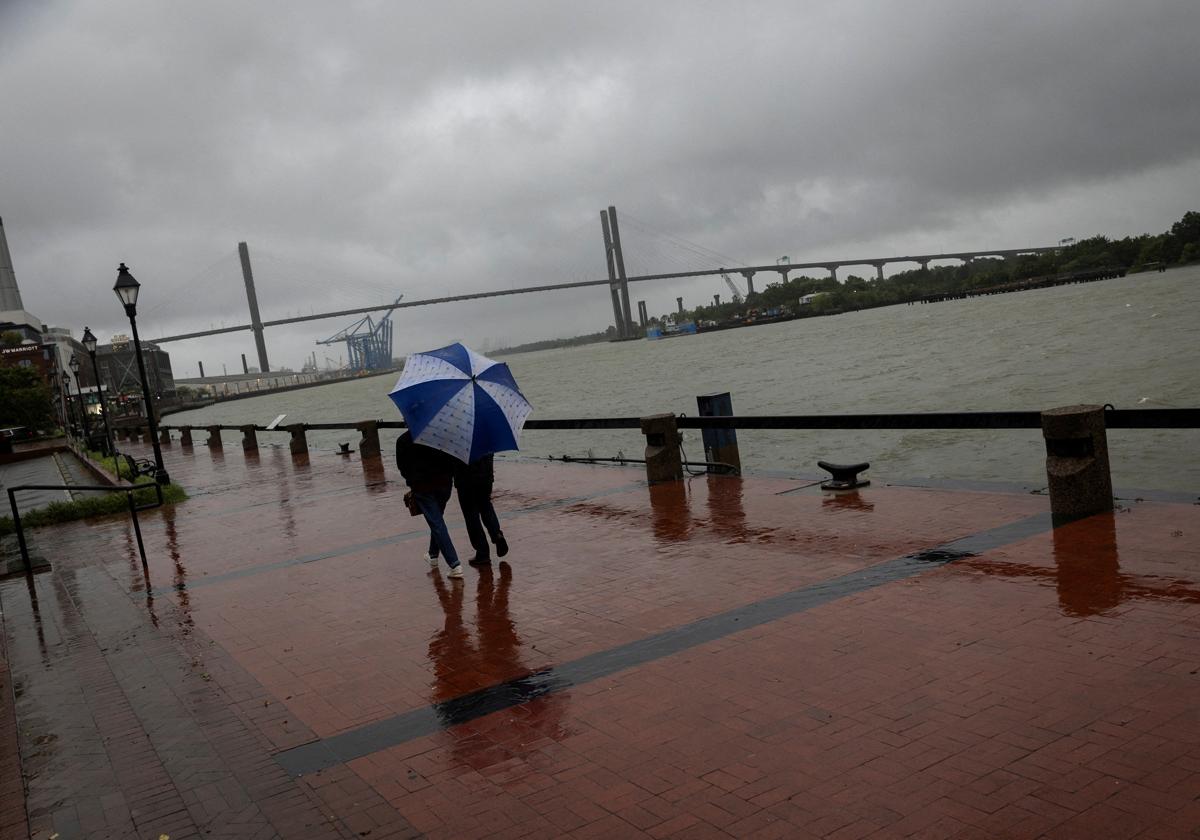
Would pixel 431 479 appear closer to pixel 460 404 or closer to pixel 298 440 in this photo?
pixel 460 404

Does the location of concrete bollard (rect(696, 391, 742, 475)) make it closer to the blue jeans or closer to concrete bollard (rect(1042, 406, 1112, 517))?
the blue jeans

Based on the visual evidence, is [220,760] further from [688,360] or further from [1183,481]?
[688,360]

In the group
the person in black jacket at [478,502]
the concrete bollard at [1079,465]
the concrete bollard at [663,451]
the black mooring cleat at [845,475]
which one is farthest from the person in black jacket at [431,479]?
the concrete bollard at [1079,465]

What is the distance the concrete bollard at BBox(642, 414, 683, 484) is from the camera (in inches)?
478

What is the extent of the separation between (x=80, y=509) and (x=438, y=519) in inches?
402

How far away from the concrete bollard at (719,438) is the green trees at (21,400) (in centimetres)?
5827

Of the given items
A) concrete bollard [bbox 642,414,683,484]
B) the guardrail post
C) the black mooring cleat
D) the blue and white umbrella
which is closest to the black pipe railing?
concrete bollard [bbox 642,414,683,484]

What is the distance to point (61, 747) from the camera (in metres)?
5.29

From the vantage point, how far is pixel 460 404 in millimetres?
7926

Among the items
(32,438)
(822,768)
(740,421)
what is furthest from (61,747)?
(32,438)

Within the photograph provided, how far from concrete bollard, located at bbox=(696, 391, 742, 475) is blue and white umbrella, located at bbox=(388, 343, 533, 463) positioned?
4782mm

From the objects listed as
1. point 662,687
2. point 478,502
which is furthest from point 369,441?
point 662,687

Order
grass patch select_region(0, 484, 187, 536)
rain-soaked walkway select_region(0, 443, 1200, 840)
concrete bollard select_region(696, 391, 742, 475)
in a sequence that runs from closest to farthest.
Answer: rain-soaked walkway select_region(0, 443, 1200, 840) → concrete bollard select_region(696, 391, 742, 475) → grass patch select_region(0, 484, 187, 536)

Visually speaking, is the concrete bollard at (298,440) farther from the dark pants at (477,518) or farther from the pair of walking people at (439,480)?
the pair of walking people at (439,480)
